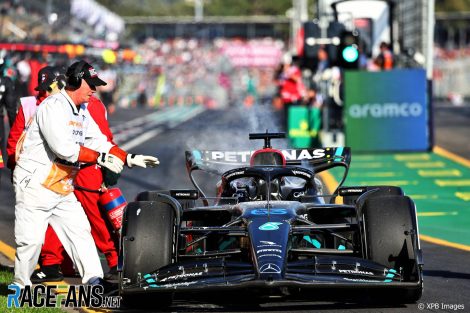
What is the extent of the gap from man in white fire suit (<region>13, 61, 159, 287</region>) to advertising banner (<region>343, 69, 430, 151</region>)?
1642 cm

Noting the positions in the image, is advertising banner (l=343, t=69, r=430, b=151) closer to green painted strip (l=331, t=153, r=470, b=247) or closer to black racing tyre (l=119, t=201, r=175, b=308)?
green painted strip (l=331, t=153, r=470, b=247)

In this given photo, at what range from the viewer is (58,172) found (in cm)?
878

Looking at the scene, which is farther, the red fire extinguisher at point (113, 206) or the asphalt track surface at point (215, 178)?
the red fire extinguisher at point (113, 206)

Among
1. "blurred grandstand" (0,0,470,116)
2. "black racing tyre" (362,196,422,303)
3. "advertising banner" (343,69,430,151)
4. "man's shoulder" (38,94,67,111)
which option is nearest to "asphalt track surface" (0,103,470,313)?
"black racing tyre" (362,196,422,303)

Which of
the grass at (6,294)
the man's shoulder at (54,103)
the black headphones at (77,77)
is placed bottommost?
the grass at (6,294)

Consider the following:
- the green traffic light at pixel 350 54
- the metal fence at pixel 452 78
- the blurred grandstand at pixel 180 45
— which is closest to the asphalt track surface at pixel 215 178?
the green traffic light at pixel 350 54

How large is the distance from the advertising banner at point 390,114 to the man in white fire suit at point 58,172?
1642 cm

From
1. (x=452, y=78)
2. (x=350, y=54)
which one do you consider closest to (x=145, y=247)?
(x=350, y=54)

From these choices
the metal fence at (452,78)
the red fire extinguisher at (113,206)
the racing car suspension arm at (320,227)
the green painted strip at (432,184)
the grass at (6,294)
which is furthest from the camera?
the metal fence at (452,78)

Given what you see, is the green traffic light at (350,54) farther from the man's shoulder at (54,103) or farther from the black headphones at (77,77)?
the man's shoulder at (54,103)

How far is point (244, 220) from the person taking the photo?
8.92 meters

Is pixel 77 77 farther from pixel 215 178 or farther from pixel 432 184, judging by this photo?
pixel 432 184

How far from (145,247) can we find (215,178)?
11.1 metres

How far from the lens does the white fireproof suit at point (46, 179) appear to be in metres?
8.63
